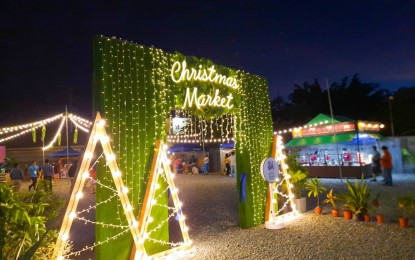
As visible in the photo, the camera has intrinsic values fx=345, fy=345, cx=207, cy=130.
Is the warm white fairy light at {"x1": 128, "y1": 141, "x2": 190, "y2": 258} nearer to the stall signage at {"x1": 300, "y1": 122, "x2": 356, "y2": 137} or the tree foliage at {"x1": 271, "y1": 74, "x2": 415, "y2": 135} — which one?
the stall signage at {"x1": 300, "y1": 122, "x2": 356, "y2": 137}

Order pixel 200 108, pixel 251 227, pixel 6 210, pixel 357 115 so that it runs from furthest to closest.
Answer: pixel 357 115 → pixel 251 227 → pixel 200 108 → pixel 6 210

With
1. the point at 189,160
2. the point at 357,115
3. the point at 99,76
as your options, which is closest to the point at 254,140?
the point at 99,76

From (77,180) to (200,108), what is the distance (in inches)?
113

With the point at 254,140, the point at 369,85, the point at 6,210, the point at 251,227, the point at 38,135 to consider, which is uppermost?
the point at 369,85

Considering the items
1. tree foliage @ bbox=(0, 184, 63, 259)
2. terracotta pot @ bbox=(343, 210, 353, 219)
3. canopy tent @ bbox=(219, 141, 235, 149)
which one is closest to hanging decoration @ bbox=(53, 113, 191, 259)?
tree foliage @ bbox=(0, 184, 63, 259)

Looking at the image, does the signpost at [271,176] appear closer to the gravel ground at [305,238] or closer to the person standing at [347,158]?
the gravel ground at [305,238]

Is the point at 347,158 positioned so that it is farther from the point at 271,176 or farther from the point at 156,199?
the point at 156,199

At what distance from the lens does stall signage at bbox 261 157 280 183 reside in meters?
7.37

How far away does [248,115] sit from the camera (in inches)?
317

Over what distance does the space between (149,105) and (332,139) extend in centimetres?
1389

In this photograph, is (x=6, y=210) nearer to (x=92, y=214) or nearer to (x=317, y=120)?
(x=92, y=214)

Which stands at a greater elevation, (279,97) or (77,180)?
(279,97)

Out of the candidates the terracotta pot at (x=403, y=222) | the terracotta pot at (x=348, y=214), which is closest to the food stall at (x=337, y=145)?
the terracotta pot at (x=348, y=214)

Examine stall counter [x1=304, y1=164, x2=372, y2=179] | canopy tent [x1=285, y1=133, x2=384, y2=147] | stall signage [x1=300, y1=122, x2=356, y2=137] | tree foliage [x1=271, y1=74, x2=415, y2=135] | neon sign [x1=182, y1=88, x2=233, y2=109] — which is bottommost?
stall counter [x1=304, y1=164, x2=372, y2=179]
